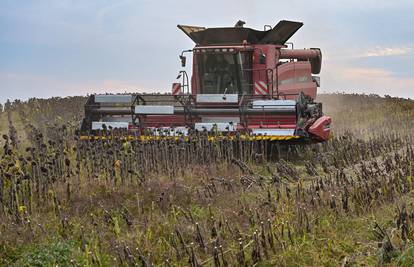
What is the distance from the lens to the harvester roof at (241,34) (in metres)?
12.8

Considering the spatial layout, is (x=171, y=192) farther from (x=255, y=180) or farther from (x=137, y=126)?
(x=137, y=126)

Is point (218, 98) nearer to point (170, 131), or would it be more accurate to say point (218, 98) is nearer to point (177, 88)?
point (170, 131)

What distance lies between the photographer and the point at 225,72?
41.0 feet

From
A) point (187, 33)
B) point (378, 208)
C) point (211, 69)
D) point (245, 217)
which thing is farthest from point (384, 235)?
point (187, 33)

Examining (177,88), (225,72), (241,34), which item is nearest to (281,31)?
(241,34)

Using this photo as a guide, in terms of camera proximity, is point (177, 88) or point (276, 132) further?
point (177, 88)

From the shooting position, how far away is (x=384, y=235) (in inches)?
175

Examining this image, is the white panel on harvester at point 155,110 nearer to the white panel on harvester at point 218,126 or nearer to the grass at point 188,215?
the white panel on harvester at point 218,126

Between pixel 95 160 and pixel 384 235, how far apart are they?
13.5 feet

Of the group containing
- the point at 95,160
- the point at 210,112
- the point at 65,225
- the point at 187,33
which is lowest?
the point at 65,225

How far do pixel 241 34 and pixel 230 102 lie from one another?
10.2 feet

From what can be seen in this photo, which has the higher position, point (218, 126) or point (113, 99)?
point (113, 99)

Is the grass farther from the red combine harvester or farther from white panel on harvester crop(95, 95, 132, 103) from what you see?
white panel on harvester crop(95, 95, 132, 103)

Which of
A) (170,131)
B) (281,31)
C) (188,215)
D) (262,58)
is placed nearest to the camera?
(188,215)
